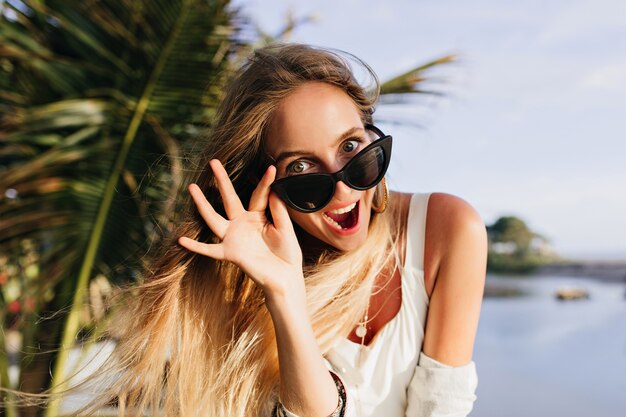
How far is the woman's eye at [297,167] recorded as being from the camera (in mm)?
1551

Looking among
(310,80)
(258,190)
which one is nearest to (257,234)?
(258,190)

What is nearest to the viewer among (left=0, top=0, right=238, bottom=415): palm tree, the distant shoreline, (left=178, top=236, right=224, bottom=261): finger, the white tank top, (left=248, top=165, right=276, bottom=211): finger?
(left=178, top=236, right=224, bottom=261): finger

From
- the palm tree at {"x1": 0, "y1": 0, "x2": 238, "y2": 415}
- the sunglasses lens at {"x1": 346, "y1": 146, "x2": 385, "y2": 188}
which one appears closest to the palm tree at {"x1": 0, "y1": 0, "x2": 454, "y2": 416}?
the palm tree at {"x1": 0, "y1": 0, "x2": 238, "y2": 415}

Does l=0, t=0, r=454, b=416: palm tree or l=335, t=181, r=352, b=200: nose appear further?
l=0, t=0, r=454, b=416: palm tree

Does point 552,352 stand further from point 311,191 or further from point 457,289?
point 311,191

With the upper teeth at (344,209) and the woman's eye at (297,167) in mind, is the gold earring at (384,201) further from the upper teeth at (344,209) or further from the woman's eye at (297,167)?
the woman's eye at (297,167)

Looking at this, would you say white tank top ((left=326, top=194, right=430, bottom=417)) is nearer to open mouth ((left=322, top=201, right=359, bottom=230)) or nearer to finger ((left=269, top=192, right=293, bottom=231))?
open mouth ((left=322, top=201, right=359, bottom=230))

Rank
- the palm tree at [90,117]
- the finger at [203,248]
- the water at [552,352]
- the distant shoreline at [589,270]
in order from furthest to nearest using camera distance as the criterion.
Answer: the distant shoreline at [589,270] < the water at [552,352] < the palm tree at [90,117] < the finger at [203,248]

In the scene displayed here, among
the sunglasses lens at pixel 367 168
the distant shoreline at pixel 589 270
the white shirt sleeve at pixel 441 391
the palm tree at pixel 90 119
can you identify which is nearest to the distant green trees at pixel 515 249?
the distant shoreline at pixel 589 270

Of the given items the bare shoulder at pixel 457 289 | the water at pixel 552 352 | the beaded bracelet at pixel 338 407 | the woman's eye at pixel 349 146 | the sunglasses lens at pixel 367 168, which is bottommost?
the water at pixel 552 352

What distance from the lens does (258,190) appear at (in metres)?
1.61

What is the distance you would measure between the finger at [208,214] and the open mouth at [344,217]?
11.2 inches

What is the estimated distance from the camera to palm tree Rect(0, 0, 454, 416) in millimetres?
2752

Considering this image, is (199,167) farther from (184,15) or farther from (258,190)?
(184,15)
